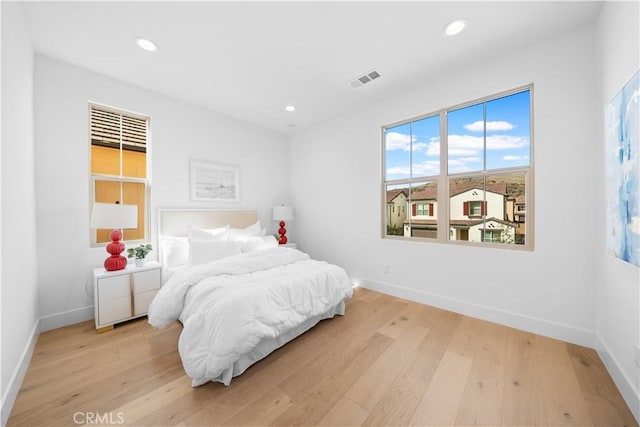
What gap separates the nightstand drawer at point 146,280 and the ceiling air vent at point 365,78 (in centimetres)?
327

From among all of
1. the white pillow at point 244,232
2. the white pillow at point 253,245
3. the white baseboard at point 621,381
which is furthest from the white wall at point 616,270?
the white pillow at point 244,232

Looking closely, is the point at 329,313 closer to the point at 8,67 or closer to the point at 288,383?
the point at 288,383

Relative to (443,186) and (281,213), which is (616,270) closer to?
(443,186)

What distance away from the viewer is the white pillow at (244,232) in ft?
11.1

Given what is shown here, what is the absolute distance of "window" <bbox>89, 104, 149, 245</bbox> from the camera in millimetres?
2777

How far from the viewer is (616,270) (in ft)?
5.48

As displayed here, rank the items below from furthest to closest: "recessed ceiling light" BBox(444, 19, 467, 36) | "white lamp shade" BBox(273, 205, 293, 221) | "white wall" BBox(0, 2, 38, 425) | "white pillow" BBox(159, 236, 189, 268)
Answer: "white lamp shade" BBox(273, 205, 293, 221)
"white pillow" BBox(159, 236, 189, 268)
"recessed ceiling light" BBox(444, 19, 467, 36)
"white wall" BBox(0, 2, 38, 425)

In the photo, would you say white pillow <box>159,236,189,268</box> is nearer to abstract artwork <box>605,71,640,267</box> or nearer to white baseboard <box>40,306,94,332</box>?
white baseboard <box>40,306,94,332</box>

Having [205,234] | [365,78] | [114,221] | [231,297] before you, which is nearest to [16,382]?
[114,221]

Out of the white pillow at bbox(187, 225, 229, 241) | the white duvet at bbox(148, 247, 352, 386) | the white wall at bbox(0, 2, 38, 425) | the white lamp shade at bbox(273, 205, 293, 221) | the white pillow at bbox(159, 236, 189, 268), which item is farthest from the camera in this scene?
the white lamp shade at bbox(273, 205, 293, 221)

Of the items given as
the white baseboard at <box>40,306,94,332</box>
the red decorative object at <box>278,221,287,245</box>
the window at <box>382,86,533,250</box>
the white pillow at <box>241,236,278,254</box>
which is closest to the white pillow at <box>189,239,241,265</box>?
the white pillow at <box>241,236,278,254</box>

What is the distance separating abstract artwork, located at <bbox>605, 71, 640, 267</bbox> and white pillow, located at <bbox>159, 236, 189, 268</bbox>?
12.8 feet

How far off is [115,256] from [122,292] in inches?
15.6

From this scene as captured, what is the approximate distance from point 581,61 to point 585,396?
8.67 feet
